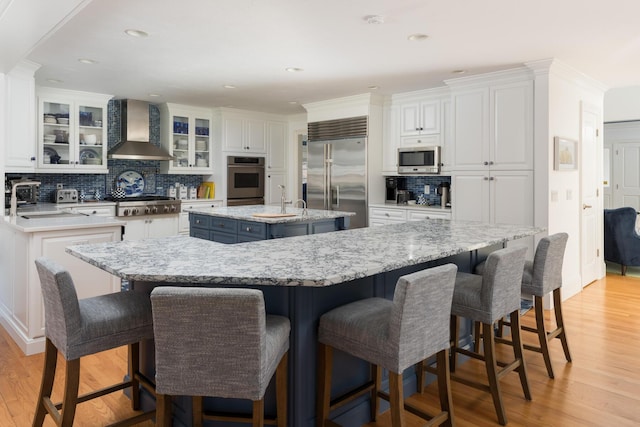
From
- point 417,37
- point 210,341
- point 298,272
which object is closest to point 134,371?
point 210,341

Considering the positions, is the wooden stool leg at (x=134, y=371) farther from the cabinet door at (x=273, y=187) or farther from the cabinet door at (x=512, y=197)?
the cabinet door at (x=273, y=187)

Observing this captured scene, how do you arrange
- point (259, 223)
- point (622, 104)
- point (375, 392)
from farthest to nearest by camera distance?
point (622, 104)
point (259, 223)
point (375, 392)

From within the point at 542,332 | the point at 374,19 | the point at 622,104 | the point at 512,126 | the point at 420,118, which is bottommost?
the point at 542,332

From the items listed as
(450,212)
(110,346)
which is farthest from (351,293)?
(450,212)

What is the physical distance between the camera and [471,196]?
4.76 meters

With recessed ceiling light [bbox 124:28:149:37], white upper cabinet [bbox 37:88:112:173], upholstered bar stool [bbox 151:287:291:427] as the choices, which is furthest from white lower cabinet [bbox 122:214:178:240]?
upholstered bar stool [bbox 151:287:291:427]

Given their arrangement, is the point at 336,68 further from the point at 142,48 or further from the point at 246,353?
the point at 246,353

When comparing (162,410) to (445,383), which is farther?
(445,383)

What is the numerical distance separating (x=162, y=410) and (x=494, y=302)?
164cm

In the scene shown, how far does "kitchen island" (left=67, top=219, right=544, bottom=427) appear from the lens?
168 cm

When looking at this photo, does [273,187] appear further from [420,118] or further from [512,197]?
[512,197]

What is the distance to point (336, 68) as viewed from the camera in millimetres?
4434

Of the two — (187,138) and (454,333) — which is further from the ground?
(187,138)

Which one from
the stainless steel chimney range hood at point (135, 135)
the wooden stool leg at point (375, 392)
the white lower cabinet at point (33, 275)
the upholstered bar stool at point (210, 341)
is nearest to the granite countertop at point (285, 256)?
the upholstered bar stool at point (210, 341)
